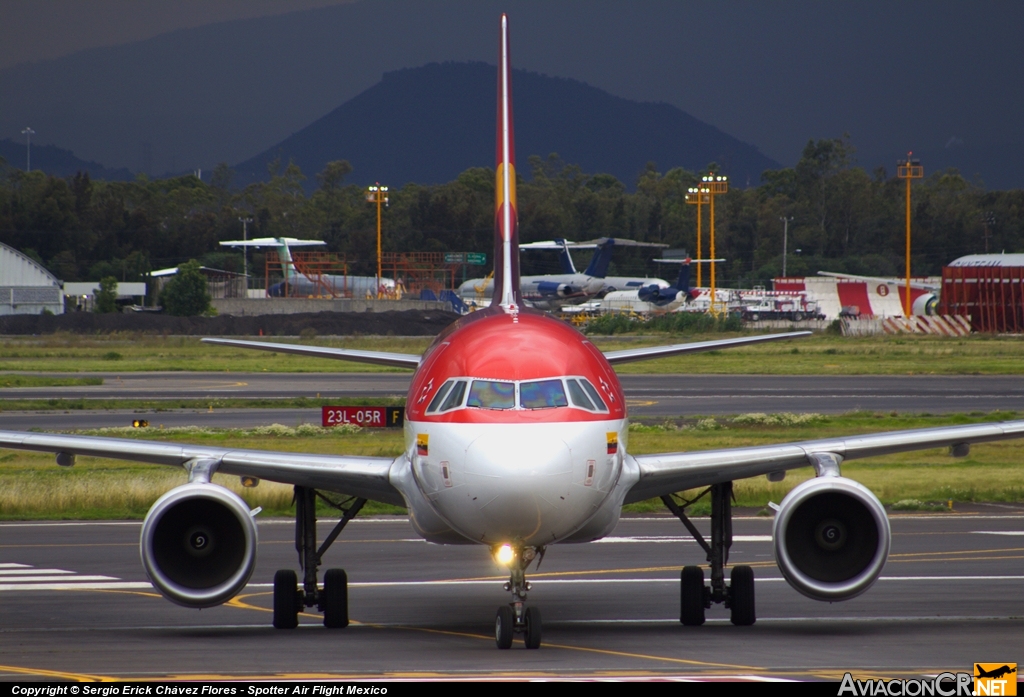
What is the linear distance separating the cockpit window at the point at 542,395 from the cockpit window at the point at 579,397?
12cm

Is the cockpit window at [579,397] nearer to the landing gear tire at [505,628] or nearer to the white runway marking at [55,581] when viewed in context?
the landing gear tire at [505,628]

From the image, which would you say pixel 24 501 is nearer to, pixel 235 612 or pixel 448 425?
pixel 235 612

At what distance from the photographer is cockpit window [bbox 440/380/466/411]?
40.1ft

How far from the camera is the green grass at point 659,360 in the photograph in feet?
227

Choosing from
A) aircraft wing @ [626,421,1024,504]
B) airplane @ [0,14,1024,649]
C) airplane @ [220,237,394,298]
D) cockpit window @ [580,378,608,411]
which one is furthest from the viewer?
airplane @ [220,237,394,298]

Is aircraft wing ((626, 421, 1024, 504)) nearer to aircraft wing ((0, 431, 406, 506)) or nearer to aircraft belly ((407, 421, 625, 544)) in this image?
aircraft belly ((407, 421, 625, 544))

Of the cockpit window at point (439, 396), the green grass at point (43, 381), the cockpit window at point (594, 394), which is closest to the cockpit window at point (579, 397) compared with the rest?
the cockpit window at point (594, 394)

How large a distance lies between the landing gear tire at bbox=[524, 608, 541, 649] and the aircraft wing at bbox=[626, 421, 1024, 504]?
6.31 ft

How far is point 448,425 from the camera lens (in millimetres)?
12086

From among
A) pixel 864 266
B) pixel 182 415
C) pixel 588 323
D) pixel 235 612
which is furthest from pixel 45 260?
pixel 235 612

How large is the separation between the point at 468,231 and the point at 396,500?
156135mm

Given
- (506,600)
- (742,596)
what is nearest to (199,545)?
(506,600)

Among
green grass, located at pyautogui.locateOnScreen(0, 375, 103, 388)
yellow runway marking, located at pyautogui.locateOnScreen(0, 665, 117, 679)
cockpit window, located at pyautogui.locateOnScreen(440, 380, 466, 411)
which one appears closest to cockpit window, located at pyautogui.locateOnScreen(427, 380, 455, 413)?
cockpit window, located at pyautogui.locateOnScreen(440, 380, 466, 411)

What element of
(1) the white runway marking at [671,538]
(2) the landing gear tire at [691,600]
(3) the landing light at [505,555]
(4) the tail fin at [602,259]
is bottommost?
(1) the white runway marking at [671,538]
